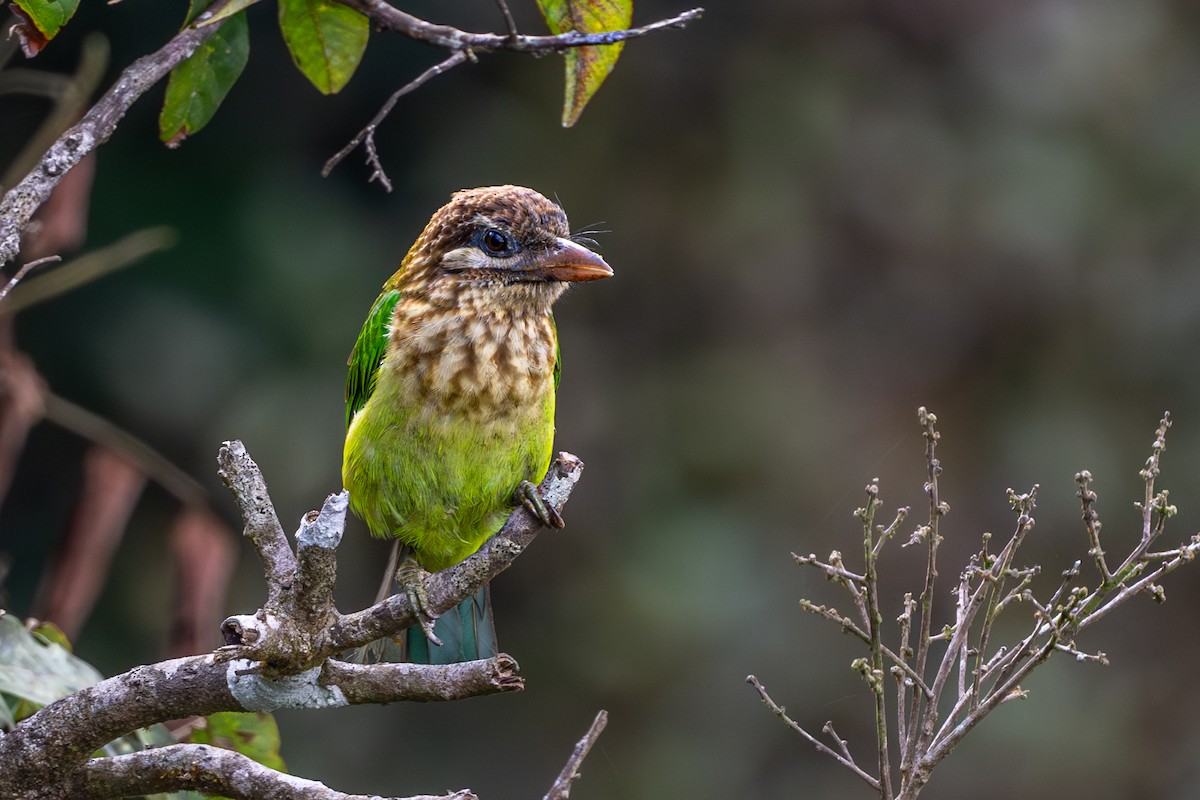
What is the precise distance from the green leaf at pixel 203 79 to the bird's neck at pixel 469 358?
2.37 ft

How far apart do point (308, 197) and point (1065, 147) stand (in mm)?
3357

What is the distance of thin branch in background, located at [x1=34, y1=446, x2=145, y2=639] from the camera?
370 cm

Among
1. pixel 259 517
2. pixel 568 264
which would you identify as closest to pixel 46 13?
pixel 259 517

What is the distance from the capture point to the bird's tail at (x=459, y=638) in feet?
11.2

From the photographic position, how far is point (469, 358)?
314cm

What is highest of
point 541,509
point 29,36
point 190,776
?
point 29,36

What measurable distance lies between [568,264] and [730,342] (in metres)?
3.61

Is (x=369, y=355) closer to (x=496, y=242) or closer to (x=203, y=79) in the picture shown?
(x=496, y=242)

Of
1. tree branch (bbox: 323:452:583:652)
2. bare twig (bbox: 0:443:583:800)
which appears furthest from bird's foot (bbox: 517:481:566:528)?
bare twig (bbox: 0:443:583:800)

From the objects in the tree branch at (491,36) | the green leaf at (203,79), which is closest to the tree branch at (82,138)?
the green leaf at (203,79)

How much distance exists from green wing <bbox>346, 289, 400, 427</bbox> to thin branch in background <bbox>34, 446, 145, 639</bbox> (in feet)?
2.55

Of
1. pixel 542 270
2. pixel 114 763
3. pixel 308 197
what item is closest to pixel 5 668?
pixel 114 763

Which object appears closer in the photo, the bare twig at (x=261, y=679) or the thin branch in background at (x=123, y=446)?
the bare twig at (x=261, y=679)

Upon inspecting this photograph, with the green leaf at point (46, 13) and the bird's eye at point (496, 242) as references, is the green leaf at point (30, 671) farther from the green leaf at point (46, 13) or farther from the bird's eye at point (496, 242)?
the bird's eye at point (496, 242)
